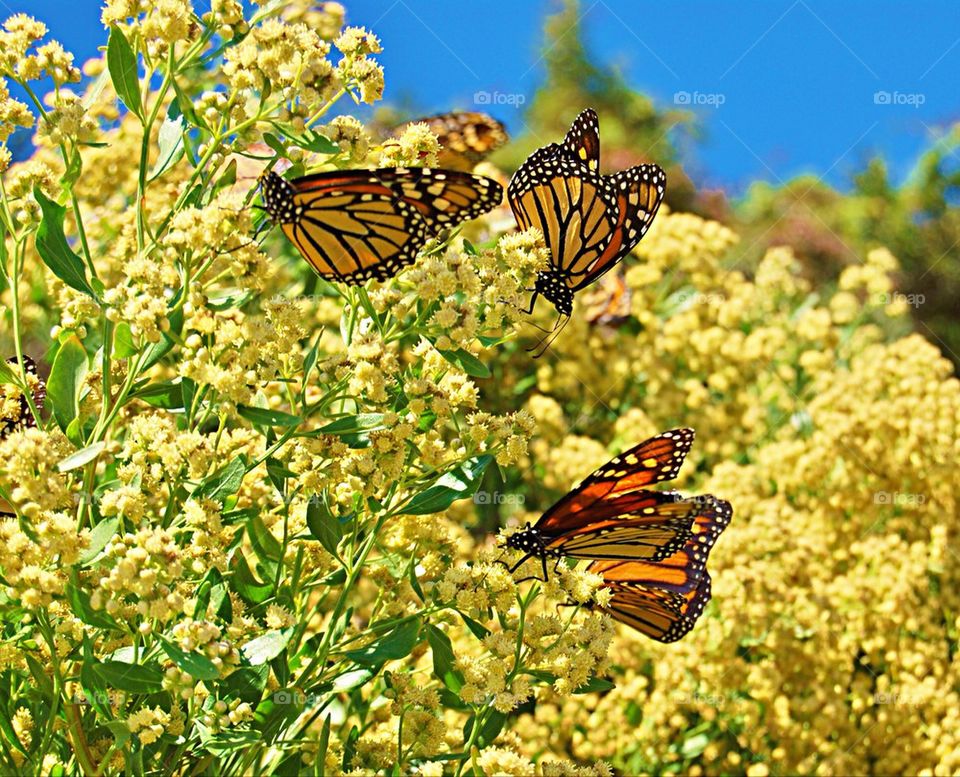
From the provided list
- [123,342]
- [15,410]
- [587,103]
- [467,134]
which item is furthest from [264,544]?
[587,103]

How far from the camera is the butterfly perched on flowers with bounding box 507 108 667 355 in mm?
2857

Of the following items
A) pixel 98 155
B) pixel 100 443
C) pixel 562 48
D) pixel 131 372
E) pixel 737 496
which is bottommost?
pixel 100 443

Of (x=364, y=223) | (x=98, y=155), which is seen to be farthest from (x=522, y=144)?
(x=364, y=223)

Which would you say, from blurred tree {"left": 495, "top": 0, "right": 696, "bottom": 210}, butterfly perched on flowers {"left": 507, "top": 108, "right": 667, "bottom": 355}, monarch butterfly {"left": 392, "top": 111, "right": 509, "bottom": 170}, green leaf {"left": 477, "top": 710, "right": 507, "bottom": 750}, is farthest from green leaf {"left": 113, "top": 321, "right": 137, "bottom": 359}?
blurred tree {"left": 495, "top": 0, "right": 696, "bottom": 210}

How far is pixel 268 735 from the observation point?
1834mm

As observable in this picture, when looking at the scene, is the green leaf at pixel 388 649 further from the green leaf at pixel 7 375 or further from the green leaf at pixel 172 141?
the green leaf at pixel 172 141

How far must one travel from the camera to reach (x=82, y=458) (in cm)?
165

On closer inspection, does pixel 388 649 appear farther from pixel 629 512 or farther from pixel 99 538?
pixel 629 512

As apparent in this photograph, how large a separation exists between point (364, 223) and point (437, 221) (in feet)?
0.45

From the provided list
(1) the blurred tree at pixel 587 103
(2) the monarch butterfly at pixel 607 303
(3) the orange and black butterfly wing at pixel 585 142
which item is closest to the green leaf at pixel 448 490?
(3) the orange and black butterfly wing at pixel 585 142

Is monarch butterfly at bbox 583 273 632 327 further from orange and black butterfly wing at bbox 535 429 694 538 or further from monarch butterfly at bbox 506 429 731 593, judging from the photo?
orange and black butterfly wing at bbox 535 429 694 538

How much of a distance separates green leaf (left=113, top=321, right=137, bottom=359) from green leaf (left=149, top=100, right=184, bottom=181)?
0.91 ft

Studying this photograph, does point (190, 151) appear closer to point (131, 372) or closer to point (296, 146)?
point (296, 146)

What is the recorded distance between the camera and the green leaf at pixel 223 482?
1.84 m
